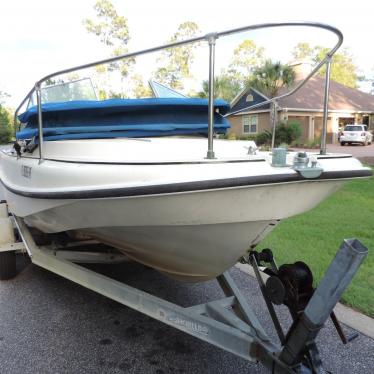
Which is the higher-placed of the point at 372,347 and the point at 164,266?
the point at 164,266

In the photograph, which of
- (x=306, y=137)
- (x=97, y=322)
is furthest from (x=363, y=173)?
(x=306, y=137)

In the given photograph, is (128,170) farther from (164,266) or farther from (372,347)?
(372,347)

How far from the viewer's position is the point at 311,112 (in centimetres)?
2686

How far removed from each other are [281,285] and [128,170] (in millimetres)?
968

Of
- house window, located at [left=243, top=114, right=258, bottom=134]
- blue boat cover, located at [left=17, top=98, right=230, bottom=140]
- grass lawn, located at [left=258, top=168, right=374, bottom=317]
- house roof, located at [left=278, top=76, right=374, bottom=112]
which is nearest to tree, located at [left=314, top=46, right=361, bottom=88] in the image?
house roof, located at [left=278, top=76, right=374, bottom=112]

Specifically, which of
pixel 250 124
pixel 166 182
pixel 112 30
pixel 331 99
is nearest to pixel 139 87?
pixel 166 182

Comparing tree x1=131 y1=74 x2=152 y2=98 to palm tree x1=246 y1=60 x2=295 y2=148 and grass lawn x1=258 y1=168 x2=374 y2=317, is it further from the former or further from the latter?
palm tree x1=246 y1=60 x2=295 y2=148

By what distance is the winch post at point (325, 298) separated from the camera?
1.59 meters

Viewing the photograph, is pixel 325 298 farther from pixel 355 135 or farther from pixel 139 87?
pixel 355 135

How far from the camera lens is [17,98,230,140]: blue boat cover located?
2623 mm

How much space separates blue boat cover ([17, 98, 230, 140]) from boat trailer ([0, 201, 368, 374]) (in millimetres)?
946

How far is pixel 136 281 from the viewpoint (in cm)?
366

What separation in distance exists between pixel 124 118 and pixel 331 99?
30511 mm

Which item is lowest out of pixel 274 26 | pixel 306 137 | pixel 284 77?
pixel 306 137
